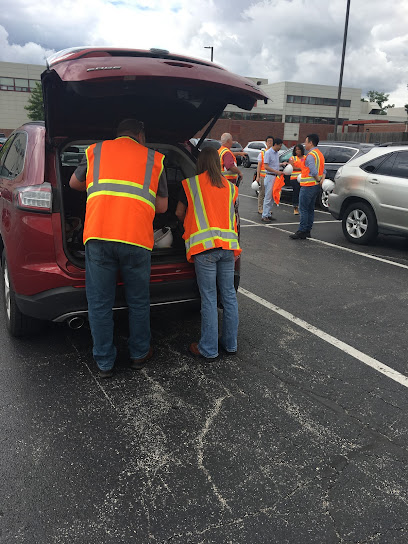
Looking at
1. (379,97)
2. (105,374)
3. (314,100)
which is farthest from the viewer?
(379,97)

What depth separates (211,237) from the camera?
11.2ft

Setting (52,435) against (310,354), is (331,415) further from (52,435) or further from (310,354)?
(52,435)

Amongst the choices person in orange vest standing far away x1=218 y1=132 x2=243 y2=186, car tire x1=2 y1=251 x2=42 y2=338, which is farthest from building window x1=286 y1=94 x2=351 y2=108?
car tire x1=2 y1=251 x2=42 y2=338

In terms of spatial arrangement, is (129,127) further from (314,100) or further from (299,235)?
(314,100)

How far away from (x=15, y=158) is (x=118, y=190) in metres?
1.51

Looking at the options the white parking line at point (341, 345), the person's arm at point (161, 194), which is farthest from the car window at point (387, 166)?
the person's arm at point (161, 194)

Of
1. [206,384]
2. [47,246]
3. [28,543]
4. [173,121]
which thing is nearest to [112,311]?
[47,246]

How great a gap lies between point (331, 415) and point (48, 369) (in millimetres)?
2057

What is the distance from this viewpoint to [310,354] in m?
3.76

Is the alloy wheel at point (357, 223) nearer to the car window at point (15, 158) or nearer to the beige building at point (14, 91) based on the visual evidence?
the car window at point (15, 158)

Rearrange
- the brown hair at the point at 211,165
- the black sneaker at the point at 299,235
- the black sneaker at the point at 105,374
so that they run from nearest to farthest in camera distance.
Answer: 1. the black sneaker at the point at 105,374
2. the brown hair at the point at 211,165
3. the black sneaker at the point at 299,235

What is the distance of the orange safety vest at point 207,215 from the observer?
342 cm

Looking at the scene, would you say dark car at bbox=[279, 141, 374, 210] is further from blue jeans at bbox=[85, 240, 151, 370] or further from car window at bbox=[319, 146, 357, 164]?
blue jeans at bbox=[85, 240, 151, 370]

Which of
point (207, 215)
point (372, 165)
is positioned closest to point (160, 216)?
point (207, 215)
